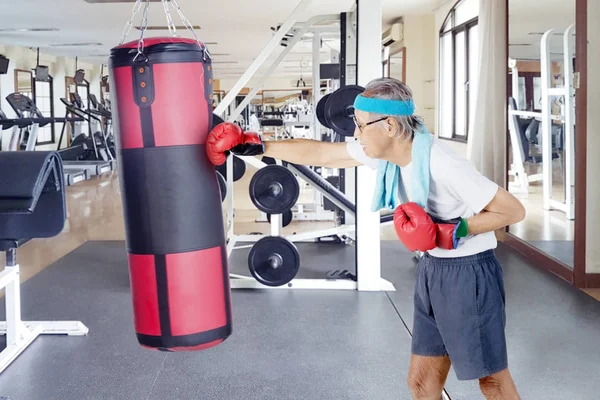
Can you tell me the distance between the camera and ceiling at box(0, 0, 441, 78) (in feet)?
24.6

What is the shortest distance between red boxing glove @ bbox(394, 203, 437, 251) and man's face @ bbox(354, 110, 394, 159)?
17cm

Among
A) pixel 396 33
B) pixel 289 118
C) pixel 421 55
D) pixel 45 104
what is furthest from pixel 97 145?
pixel 421 55

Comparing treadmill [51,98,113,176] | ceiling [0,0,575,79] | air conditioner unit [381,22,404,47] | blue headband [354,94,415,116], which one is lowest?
treadmill [51,98,113,176]

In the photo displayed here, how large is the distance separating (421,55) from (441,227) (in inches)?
327

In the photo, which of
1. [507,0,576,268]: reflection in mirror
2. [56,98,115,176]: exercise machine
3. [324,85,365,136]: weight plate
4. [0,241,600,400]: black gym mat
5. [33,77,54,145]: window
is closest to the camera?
[0,241,600,400]: black gym mat

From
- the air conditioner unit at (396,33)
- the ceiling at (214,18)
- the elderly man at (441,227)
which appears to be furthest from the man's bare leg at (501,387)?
the air conditioner unit at (396,33)

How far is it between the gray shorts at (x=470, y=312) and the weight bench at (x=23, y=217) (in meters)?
1.86

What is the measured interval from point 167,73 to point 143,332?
27.3 inches

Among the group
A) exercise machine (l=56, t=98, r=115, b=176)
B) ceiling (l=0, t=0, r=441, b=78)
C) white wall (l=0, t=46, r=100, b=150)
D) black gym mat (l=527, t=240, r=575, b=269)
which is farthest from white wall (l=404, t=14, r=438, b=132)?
white wall (l=0, t=46, r=100, b=150)

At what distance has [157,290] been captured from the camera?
5.69ft

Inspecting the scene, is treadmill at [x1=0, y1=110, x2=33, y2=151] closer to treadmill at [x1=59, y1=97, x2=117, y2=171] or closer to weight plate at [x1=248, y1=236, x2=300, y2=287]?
treadmill at [x1=59, y1=97, x2=117, y2=171]

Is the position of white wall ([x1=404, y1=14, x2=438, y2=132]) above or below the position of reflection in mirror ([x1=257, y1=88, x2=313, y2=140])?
above

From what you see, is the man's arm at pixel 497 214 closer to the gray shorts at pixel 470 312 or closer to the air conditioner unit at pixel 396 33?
the gray shorts at pixel 470 312

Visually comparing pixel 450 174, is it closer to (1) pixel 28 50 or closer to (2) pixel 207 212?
(2) pixel 207 212
